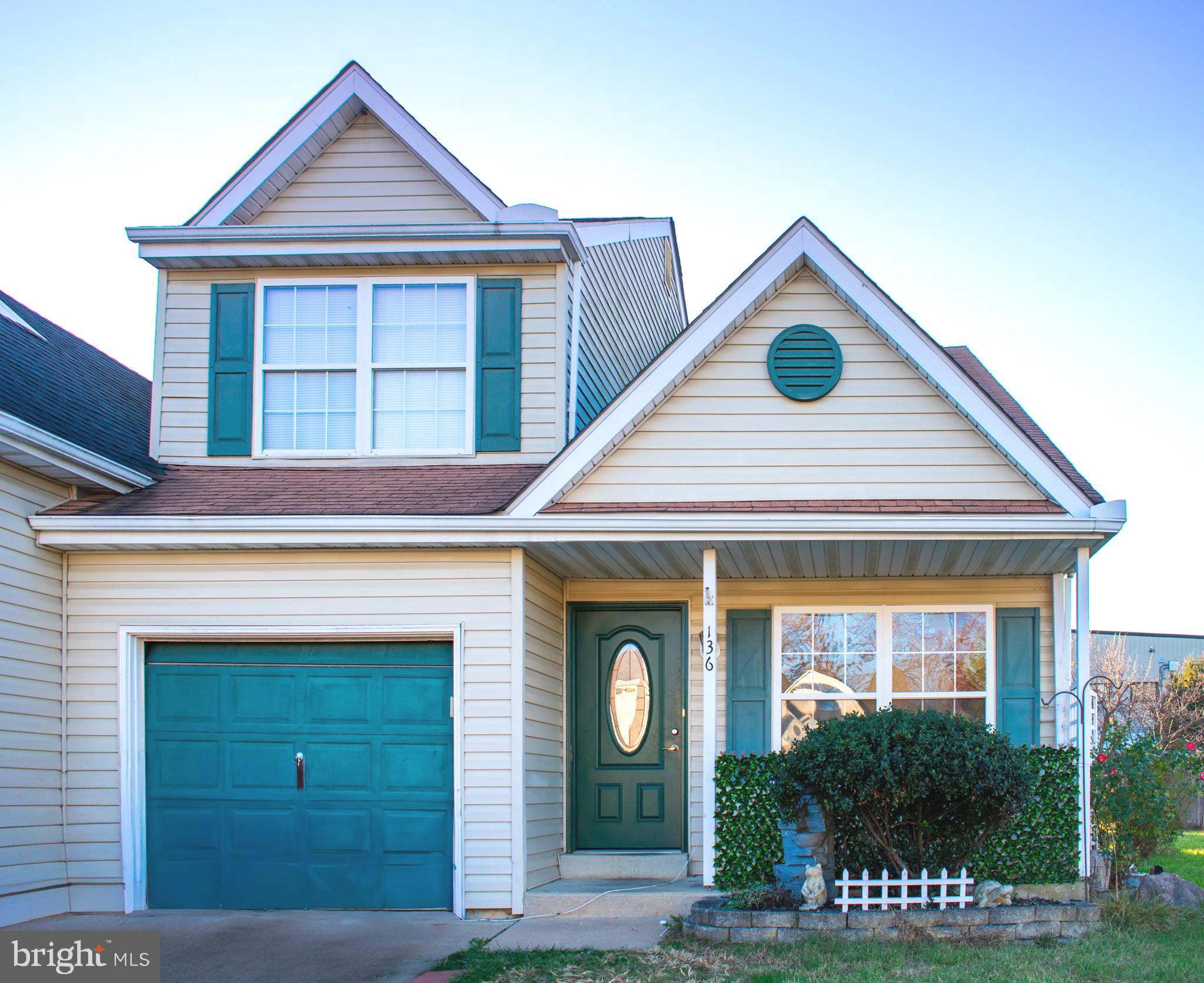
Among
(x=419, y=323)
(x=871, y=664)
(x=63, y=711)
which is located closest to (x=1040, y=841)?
(x=871, y=664)

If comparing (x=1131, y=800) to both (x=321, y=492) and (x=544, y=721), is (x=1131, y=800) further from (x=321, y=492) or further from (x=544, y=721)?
(x=321, y=492)

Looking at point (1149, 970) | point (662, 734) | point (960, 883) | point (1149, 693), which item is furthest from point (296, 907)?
point (1149, 693)

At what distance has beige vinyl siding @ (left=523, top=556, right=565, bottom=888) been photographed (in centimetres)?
905

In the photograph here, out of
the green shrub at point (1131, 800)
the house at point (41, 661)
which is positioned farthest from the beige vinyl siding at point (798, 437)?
the house at point (41, 661)

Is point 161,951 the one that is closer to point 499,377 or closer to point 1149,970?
point 499,377

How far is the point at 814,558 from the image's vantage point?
31.0 feet

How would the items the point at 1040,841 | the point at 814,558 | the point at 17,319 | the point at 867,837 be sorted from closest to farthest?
the point at 867,837, the point at 1040,841, the point at 814,558, the point at 17,319

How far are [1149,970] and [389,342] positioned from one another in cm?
738

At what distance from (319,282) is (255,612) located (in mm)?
3069

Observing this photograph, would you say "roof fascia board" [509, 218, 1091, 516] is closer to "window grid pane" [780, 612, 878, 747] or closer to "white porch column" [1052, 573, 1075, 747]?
"white porch column" [1052, 573, 1075, 747]

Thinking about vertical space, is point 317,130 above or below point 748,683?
above

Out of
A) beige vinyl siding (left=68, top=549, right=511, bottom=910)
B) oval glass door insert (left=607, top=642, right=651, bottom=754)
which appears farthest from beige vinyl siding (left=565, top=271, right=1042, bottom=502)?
oval glass door insert (left=607, top=642, right=651, bottom=754)

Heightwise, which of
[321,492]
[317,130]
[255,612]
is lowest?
[255,612]

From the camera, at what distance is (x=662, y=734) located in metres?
10.5
